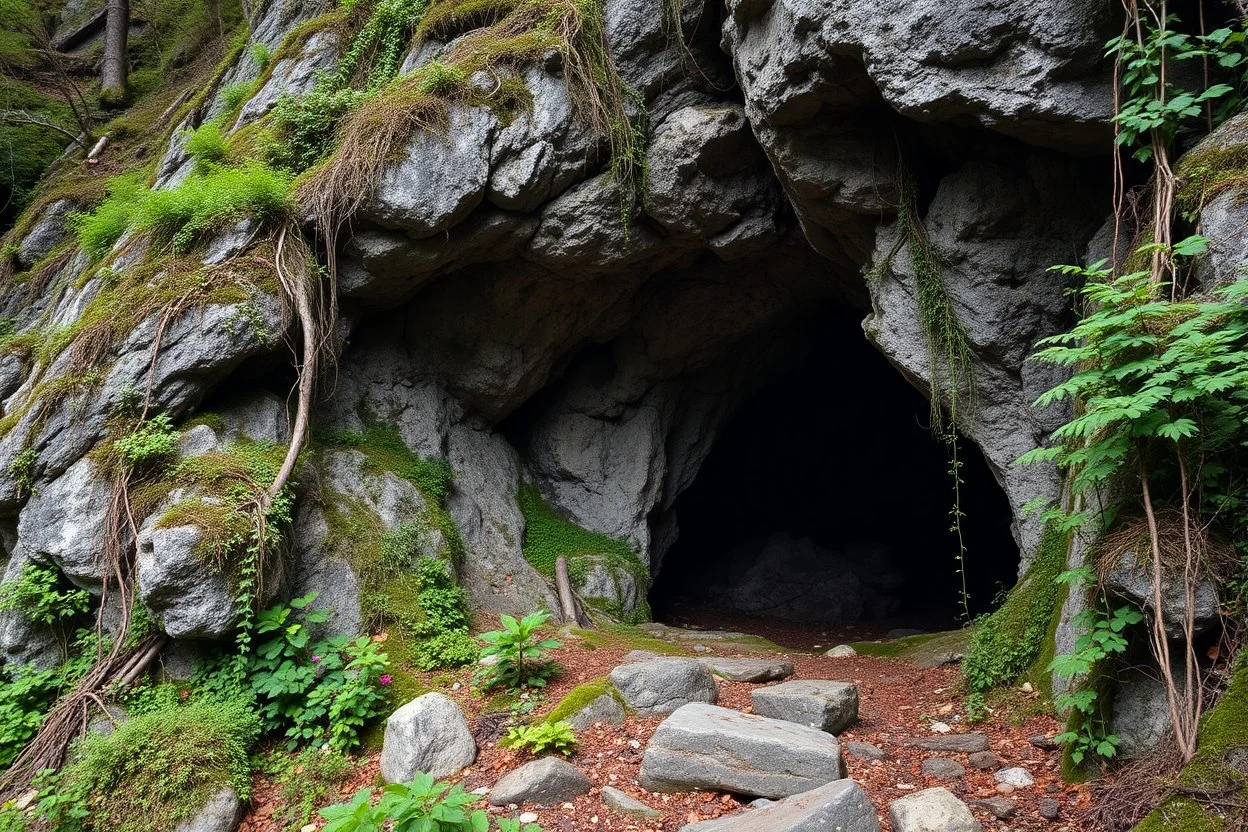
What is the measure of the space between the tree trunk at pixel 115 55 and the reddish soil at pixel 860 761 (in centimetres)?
1467

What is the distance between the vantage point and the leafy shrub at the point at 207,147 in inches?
309

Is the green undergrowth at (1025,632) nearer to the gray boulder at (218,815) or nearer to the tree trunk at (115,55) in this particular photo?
the gray boulder at (218,815)

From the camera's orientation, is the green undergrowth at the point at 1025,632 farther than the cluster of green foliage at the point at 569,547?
No

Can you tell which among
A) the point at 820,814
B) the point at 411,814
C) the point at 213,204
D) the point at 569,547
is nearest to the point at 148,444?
the point at 213,204

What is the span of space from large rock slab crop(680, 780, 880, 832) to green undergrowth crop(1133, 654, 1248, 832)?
1085 millimetres

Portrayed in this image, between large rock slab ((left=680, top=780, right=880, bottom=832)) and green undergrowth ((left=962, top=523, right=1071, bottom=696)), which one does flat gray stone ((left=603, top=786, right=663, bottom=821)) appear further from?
green undergrowth ((left=962, top=523, right=1071, bottom=696))

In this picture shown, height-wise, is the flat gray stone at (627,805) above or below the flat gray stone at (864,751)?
above

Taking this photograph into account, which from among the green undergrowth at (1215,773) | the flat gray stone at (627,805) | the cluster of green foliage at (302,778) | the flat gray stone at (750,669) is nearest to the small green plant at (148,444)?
the cluster of green foliage at (302,778)

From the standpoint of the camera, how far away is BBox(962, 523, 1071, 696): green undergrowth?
190 inches

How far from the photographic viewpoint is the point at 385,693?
5.36 metres

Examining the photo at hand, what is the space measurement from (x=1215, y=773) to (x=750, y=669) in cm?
315

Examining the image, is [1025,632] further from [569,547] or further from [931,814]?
[569,547]

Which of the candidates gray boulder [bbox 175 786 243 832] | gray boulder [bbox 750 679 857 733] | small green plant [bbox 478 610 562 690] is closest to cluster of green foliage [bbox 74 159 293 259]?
small green plant [bbox 478 610 562 690]

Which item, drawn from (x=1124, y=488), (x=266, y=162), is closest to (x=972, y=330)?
(x=1124, y=488)
